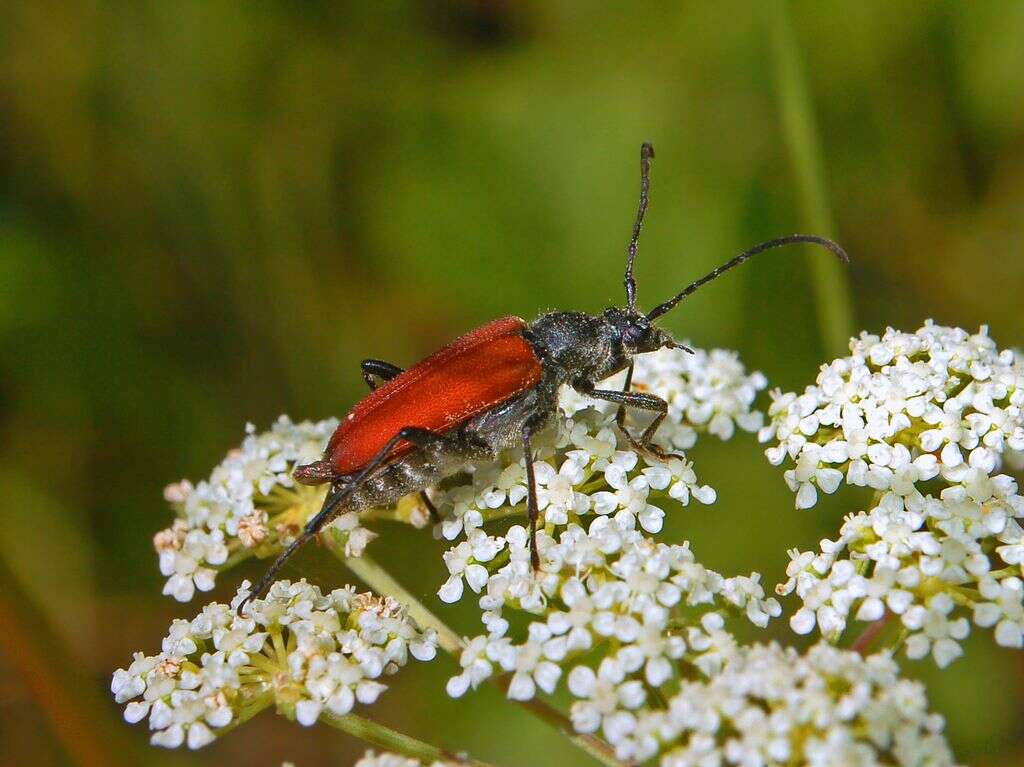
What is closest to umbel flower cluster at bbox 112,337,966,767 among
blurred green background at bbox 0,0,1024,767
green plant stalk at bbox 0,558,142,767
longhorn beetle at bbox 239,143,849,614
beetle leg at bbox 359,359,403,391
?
longhorn beetle at bbox 239,143,849,614

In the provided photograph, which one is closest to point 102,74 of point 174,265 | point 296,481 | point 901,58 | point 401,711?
point 174,265

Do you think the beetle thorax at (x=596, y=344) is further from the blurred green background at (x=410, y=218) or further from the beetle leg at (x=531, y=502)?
the blurred green background at (x=410, y=218)

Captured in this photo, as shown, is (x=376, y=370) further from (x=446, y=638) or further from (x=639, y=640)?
(x=639, y=640)

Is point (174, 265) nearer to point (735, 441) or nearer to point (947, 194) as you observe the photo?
point (735, 441)

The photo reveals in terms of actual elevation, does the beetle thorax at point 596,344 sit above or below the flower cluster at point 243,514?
above

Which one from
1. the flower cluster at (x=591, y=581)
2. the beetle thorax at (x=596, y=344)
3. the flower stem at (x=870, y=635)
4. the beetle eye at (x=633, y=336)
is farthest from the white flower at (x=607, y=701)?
the beetle eye at (x=633, y=336)

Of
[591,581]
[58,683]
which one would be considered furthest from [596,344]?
[58,683]
